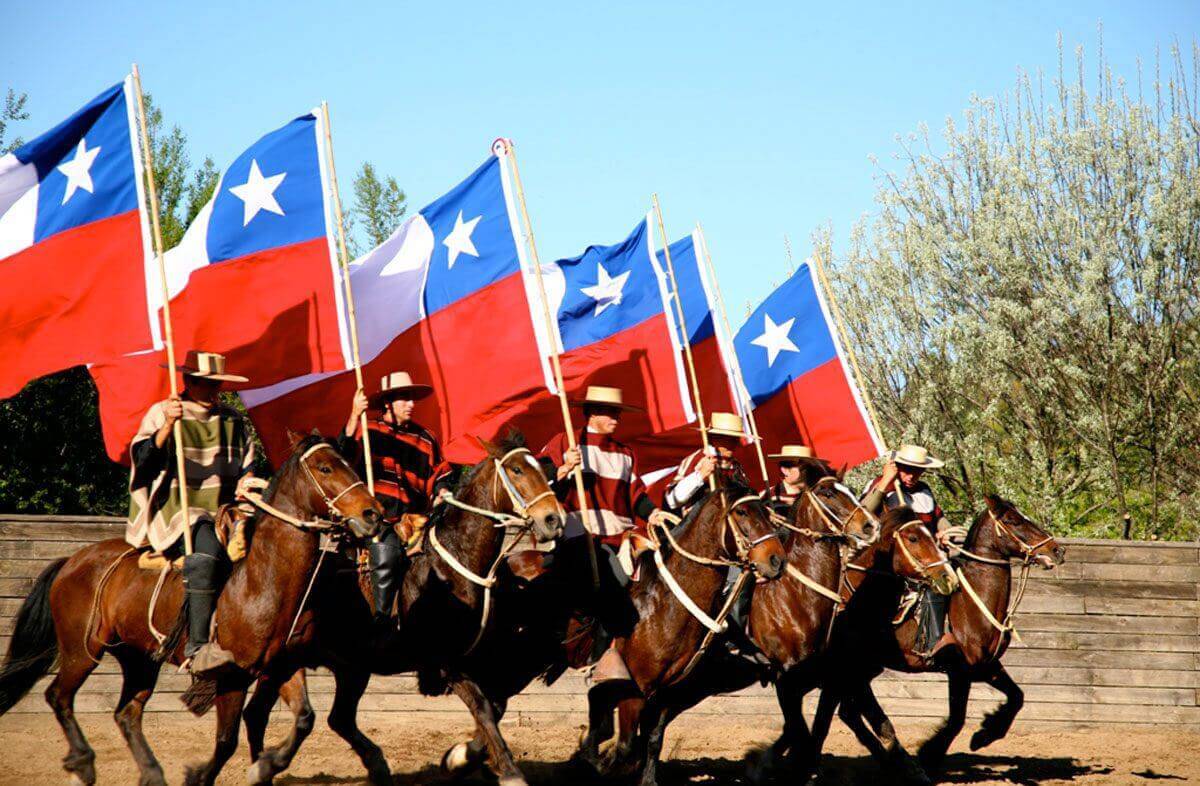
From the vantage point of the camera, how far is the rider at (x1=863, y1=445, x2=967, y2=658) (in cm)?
1043

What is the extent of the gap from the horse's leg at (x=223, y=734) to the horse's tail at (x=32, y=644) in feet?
8.19

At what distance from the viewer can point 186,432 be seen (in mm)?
8984

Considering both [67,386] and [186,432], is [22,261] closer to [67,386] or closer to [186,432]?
[186,432]

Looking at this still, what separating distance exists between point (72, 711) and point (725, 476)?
16.6 ft

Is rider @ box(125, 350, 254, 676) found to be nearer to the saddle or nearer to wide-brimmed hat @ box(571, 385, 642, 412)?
the saddle

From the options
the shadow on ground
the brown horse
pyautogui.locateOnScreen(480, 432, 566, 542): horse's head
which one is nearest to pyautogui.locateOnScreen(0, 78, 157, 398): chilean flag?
the brown horse

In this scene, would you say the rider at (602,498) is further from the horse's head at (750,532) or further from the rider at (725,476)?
the horse's head at (750,532)

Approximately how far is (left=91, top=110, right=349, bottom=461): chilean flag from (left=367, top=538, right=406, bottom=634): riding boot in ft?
6.05

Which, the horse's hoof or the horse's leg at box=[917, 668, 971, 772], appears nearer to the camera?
the horse's hoof

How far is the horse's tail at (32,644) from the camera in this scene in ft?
31.9

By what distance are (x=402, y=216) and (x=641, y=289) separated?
24.5m

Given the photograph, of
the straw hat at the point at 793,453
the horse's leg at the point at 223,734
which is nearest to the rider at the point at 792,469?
the straw hat at the point at 793,453

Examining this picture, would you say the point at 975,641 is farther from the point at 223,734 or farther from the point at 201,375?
the point at 201,375

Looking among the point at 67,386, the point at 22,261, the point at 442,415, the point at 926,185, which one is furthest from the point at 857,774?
the point at 67,386
